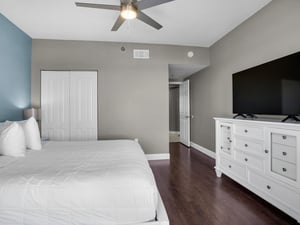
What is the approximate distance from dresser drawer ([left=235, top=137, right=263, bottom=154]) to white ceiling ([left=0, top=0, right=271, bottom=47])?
209 centimetres

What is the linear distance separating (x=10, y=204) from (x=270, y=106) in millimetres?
2915

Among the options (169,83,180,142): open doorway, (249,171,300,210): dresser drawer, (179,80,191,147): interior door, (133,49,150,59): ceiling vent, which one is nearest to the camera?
(249,171,300,210): dresser drawer

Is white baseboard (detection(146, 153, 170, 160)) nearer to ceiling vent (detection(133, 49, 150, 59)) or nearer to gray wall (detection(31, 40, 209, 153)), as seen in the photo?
gray wall (detection(31, 40, 209, 153))

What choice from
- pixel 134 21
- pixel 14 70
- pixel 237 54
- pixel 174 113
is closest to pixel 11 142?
pixel 14 70

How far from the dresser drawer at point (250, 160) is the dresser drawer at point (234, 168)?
4.1 inches

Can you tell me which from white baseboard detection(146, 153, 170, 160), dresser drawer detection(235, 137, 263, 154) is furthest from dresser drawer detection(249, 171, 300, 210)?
white baseboard detection(146, 153, 170, 160)

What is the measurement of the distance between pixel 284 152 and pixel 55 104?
4195mm

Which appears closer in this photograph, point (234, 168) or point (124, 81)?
point (234, 168)

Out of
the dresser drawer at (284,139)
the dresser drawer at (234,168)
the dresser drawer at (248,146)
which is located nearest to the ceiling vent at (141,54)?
the dresser drawer at (248,146)

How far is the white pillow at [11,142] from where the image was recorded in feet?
6.02

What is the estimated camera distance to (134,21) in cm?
304

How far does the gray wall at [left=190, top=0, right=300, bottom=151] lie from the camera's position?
7.36 ft

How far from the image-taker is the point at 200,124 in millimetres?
4789

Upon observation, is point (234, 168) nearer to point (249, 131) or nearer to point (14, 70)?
point (249, 131)
